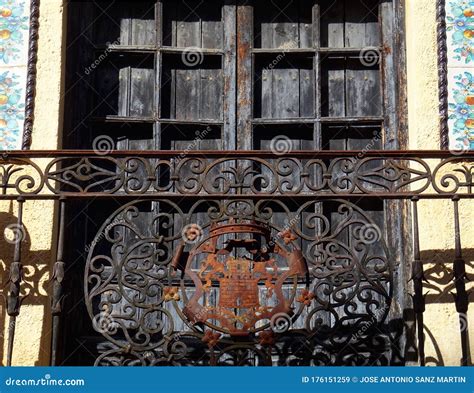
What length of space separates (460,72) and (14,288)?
2743 mm

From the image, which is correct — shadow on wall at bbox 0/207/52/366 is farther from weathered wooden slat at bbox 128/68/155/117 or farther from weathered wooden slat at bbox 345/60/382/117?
weathered wooden slat at bbox 345/60/382/117

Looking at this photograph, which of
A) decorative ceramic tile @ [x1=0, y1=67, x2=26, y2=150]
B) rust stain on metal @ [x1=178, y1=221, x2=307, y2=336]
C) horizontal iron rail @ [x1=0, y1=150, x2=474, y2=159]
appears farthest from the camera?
decorative ceramic tile @ [x1=0, y1=67, x2=26, y2=150]

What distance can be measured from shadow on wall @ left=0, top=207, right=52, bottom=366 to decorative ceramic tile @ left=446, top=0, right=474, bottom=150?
2349 mm

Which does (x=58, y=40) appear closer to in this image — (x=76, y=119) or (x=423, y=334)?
(x=76, y=119)

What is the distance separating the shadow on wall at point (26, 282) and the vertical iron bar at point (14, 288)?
0.20 ft

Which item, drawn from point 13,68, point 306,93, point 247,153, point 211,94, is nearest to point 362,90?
point 306,93

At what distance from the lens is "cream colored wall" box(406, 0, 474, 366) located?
5.39 metres

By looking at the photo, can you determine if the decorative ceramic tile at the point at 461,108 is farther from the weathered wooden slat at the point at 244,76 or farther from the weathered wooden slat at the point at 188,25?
the weathered wooden slat at the point at 188,25

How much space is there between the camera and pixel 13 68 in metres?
5.86

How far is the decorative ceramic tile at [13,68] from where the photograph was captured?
18.8 feet

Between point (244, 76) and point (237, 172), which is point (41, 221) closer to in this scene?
point (237, 172)

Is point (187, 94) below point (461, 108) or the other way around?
the other way around

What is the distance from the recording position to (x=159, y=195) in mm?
5297

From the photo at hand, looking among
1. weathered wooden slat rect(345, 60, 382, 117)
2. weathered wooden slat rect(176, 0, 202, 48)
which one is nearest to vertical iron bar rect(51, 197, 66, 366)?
weathered wooden slat rect(176, 0, 202, 48)
